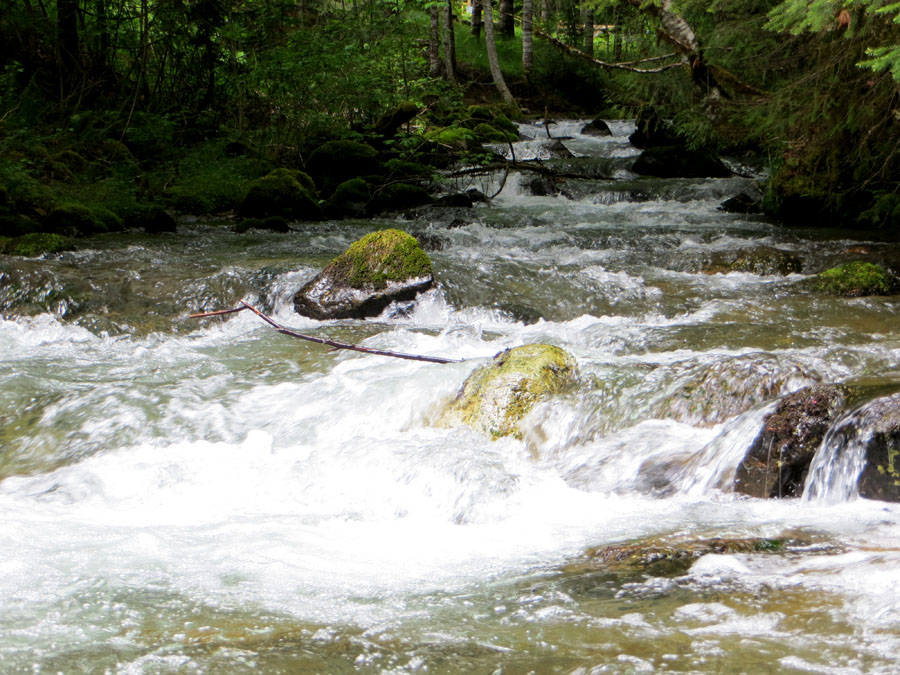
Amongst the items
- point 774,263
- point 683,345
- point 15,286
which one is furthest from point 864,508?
point 15,286

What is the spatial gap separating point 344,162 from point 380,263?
25.3 ft

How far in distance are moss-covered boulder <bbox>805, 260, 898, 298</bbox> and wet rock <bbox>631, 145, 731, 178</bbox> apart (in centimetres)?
816

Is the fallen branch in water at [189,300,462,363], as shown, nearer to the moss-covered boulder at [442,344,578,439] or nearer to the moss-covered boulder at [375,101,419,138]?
the moss-covered boulder at [442,344,578,439]

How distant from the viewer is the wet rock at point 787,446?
407 cm

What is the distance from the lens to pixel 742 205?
13.2m

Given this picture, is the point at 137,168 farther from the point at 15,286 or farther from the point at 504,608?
the point at 504,608

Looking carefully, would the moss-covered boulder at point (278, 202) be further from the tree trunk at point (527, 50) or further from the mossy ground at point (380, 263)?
the tree trunk at point (527, 50)

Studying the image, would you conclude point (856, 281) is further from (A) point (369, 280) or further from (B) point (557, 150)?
(B) point (557, 150)

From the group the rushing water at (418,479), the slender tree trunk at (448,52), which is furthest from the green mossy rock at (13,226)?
the slender tree trunk at (448,52)

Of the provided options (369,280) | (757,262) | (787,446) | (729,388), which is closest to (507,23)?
(757,262)

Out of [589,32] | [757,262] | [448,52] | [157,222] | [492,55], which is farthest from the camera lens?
[589,32]

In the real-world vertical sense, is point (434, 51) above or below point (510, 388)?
above

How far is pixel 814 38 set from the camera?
8812 millimetres

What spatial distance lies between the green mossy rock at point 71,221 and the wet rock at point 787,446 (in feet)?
33.0
